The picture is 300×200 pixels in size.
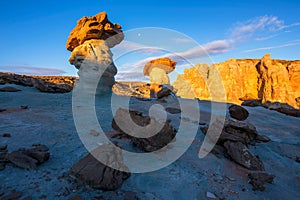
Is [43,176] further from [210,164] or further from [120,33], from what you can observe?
[120,33]

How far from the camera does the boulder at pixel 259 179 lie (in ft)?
13.2

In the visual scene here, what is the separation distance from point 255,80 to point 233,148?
37420 millimetres

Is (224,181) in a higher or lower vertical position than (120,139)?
lower

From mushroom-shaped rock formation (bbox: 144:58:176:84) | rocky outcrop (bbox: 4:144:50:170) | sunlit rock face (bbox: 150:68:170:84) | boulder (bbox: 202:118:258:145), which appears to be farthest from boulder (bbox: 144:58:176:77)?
rocky outcrop (bbox: 4:144:50:170)

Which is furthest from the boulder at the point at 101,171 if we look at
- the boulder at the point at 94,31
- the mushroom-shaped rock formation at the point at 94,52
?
the boulder at the point at 94,31

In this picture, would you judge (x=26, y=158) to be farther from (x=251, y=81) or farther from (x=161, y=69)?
(x=251, y=81)

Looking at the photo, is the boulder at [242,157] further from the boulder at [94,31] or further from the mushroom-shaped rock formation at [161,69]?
the mushroom-shaped rock formation at [161,69]

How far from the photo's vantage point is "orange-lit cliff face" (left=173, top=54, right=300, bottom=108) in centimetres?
3328

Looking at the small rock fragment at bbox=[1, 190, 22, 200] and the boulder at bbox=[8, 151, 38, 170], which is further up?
the boulder at bbox=[8, 151, 38, 170]

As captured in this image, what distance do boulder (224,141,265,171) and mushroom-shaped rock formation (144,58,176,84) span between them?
1986 cm

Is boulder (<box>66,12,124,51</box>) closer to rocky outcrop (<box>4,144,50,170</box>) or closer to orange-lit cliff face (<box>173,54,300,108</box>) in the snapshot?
rocky outcrop (<box>4,144,50,170</box>)

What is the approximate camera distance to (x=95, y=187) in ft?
9.33

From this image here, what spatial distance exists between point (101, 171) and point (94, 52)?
10172 millimetres

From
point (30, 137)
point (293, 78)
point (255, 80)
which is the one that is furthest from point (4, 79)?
point (293, 78)
